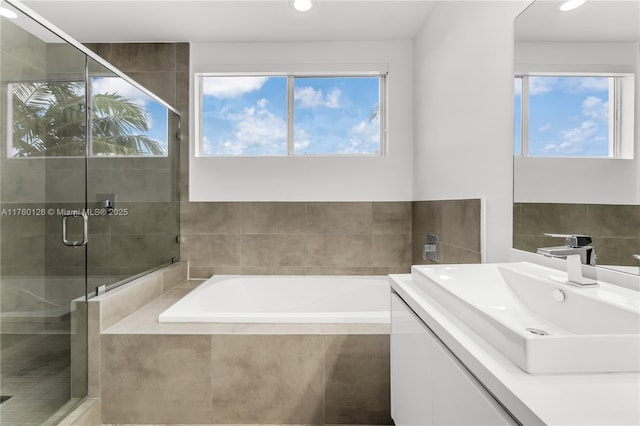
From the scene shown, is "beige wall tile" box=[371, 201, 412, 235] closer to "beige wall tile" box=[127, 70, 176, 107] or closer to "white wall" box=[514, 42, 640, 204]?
"white wall" box=[514, 42, 640, 204]

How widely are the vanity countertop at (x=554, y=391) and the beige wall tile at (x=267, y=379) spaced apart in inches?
44.5

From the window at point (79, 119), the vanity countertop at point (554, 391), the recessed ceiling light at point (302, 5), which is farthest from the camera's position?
the recessed ceiling light at point (302, 5)

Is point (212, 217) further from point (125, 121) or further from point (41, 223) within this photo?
point (41, 223)

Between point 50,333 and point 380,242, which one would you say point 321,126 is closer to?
point 380,242

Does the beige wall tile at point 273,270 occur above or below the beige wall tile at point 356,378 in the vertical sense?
above

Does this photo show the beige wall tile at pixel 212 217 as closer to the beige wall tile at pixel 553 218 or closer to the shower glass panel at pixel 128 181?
the shower glass panel at pixel 128 181

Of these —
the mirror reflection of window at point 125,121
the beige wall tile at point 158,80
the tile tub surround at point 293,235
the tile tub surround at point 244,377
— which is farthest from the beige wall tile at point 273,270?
the beige wall tile at point 158,80

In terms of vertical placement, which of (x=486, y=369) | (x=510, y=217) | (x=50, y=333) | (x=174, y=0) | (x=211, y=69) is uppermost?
(x=174, y=0)

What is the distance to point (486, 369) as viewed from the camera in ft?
2.12

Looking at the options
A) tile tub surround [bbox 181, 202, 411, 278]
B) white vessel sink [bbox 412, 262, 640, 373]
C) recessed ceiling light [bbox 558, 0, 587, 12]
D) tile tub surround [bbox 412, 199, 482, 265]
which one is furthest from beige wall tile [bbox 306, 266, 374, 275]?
recessed ceiling light [bbox 558, 0, 587, 12]

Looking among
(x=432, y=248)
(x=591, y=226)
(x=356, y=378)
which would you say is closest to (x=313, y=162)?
(x=432, y=248)

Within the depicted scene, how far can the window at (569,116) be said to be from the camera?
104 centimetres

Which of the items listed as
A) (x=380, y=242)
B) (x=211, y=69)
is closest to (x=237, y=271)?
(x=380, y=242)

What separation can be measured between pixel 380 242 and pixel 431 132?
0.98 metres
